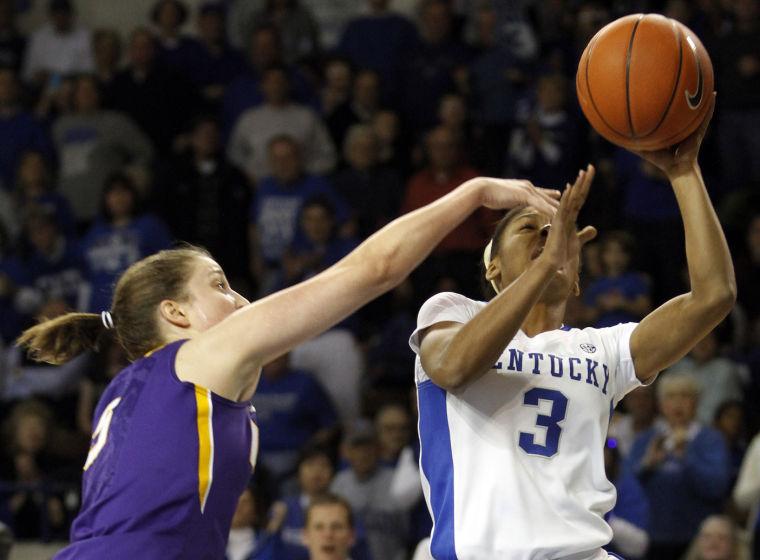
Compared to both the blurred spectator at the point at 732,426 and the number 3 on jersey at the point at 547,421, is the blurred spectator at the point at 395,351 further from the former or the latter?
the number 3 on jersey at the point at 547,421

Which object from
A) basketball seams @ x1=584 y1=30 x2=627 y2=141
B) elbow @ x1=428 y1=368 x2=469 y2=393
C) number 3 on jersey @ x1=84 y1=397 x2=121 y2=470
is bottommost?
number 3 on jersey @ x1=84 y1=397 x2=121 y2=470

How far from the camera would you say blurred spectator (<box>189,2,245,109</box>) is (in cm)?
1114

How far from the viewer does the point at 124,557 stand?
3041mm

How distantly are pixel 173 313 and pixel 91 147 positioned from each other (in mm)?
7343

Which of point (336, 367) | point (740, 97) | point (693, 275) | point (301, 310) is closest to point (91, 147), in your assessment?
point (336, 367)

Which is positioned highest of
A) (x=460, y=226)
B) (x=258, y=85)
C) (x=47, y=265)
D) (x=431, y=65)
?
(x=431, y=65)

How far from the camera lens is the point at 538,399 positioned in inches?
139

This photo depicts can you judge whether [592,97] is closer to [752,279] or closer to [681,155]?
[681,155]

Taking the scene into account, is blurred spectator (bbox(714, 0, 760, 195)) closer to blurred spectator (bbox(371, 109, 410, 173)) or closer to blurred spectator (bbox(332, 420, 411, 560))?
blurred spectator (bbox(371, 109, 410, 173))

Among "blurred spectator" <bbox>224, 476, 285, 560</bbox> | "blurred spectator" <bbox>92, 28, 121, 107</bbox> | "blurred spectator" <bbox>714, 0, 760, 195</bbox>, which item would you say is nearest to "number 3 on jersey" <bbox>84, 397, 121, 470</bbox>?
"blurred spectator" <bbox>224, 476, 285, 560</bbox>

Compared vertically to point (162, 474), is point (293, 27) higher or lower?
higher

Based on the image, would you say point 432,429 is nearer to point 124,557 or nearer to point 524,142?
point 124,557

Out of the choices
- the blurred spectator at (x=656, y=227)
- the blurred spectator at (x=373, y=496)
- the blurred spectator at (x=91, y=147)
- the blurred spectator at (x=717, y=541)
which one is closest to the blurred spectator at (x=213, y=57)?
the blurred spectator at (x=91, y=147)

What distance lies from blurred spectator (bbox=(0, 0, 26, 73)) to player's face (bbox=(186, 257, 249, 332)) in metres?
9.01
